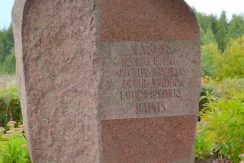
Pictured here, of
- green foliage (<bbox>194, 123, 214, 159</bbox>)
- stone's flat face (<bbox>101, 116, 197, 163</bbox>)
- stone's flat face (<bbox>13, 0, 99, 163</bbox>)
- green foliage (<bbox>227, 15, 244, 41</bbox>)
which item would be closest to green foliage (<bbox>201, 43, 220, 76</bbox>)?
green foliage (<bbox>194, 123, 214, 159</bbox>)

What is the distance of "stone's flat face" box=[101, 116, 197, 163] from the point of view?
14.7 ft

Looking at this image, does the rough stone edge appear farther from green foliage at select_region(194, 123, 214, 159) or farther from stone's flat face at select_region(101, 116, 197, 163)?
green foliage at select_region(194, 123, 214, 159)

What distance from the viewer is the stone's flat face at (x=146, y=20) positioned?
438 cm

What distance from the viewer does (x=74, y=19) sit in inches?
175

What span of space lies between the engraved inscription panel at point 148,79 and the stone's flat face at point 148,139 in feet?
0.21

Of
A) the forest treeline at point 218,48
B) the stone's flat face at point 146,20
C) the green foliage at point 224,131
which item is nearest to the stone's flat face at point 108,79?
the stone's flat face at point 146,20

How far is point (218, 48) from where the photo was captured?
121 ft

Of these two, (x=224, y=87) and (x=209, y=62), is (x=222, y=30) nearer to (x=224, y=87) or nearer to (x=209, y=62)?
(x=209, y=62)

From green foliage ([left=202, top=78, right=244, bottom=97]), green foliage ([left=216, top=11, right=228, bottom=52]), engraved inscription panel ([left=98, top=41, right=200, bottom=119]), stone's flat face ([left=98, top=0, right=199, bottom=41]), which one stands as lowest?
green foliage ([left=202, top=78, right=244, bottom=97])

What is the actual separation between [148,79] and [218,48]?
3291 centimetres

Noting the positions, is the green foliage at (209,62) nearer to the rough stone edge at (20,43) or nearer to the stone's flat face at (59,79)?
the rough stone edge at (20,43)

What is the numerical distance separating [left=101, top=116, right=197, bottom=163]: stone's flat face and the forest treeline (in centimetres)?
1334

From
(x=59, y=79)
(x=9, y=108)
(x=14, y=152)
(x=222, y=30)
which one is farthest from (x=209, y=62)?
(x=222, y=30)

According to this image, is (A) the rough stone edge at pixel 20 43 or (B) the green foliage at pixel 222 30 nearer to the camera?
(A) the rough stone edge at pixel 20 43
